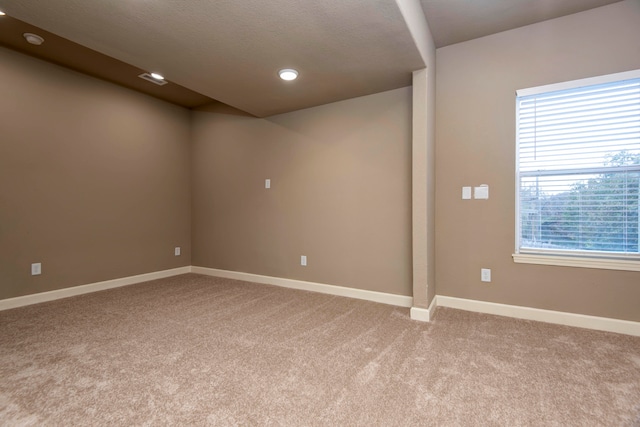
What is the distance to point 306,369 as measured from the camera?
194 cm

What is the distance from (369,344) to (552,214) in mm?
2028

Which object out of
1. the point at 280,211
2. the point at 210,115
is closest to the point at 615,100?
the point at 280,211

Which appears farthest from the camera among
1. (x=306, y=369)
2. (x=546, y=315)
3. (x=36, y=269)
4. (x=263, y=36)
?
(x=36, y=269)

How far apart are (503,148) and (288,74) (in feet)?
6.99

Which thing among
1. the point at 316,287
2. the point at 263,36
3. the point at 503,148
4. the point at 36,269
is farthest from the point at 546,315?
the point at 36,269

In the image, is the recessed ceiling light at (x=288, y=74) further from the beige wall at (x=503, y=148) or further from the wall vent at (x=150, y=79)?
the wall vent at (x=150, y=79)

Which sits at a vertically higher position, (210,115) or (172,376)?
(210,115)

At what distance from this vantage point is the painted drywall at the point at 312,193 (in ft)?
10.8

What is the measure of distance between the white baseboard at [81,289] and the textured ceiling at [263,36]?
2590mm

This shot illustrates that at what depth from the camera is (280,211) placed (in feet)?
13.5

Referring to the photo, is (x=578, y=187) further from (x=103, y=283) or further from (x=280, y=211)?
(x=103, y=283)

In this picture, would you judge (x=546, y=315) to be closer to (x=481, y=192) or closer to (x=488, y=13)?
(x=481, y=192)

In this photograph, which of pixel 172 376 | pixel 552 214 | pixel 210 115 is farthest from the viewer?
pixel 210 115

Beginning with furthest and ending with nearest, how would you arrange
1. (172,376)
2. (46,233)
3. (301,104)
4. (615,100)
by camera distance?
(301,104), (46,233), (615,100), (172,376)
